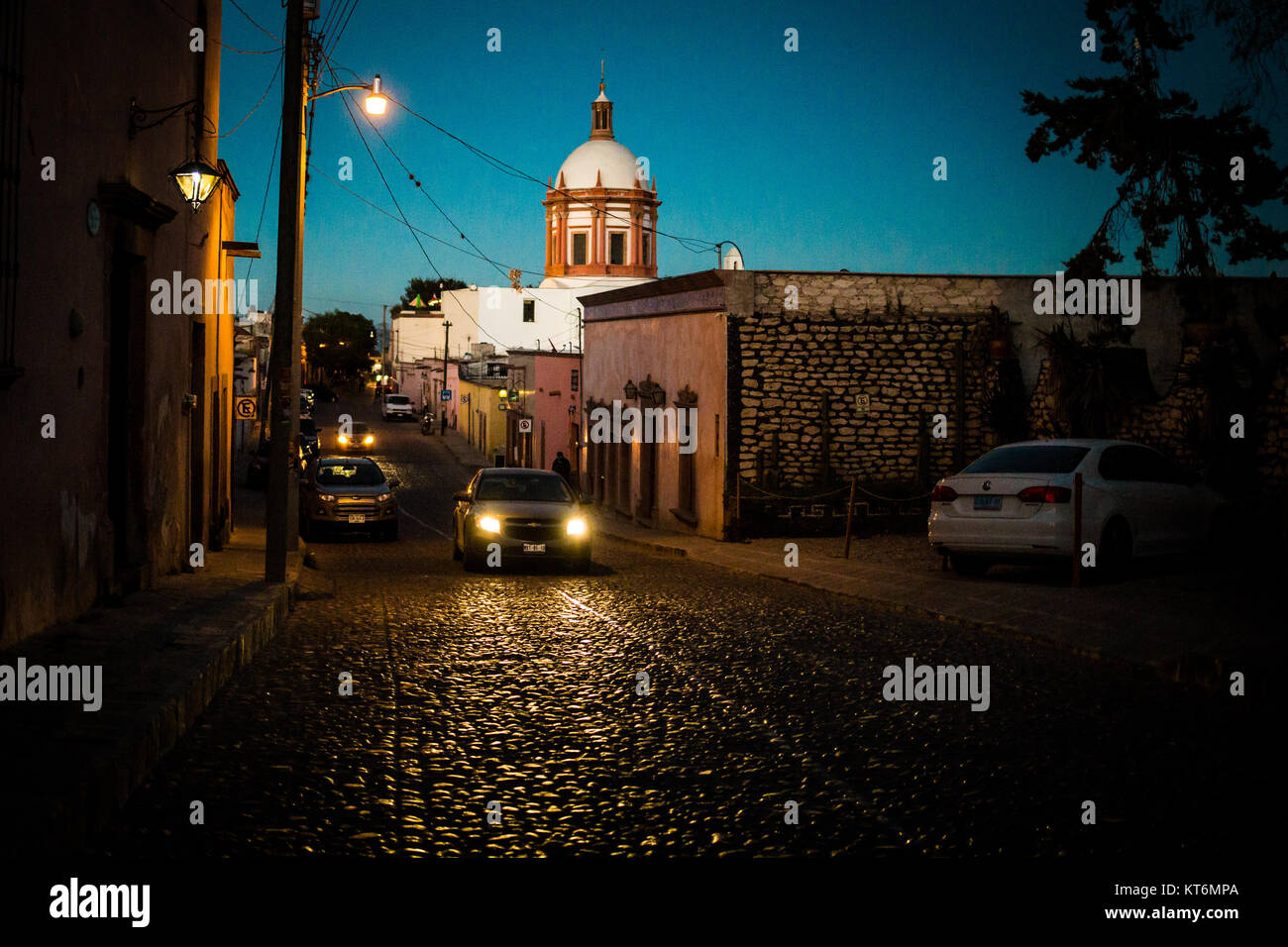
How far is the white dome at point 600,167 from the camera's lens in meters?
79.8

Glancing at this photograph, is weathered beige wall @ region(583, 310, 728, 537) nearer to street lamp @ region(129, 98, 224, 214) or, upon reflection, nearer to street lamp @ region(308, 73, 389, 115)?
street lamp @ region(308, 73, 389, 115)

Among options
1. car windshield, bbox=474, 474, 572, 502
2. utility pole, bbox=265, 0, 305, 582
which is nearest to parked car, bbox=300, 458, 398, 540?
car windshield, bbox=474, 474, 572, 502

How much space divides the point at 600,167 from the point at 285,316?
6669 centimetres

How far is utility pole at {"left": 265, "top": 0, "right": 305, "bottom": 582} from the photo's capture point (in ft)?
47.6

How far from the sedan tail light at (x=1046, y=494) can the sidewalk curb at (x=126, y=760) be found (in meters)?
8.27

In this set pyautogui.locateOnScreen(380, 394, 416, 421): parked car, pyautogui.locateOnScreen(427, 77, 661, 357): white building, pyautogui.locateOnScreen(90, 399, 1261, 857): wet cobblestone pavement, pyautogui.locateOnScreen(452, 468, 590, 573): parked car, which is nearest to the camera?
pyautogui.locateOnScreen(90, 399, 1261, 857): wet cobblestone pavement

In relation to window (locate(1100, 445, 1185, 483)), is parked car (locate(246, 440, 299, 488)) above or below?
below

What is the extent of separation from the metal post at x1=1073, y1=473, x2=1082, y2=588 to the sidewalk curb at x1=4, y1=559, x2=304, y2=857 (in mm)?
8456

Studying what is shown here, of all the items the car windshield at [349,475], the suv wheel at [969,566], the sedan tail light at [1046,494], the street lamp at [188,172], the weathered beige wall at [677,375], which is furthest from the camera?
the weathered beige wall at [677,375]

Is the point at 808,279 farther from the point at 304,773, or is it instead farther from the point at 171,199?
the point at 304,773

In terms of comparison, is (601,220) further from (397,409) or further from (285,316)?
(285,316)

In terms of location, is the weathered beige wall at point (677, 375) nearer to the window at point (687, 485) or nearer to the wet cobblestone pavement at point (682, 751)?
→ the window at point (687, 485)

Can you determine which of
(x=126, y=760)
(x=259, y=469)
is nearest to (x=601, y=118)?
(x=259, y=469)

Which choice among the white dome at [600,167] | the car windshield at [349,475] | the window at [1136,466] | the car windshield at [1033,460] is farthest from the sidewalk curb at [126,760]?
the white dome at [600,167]
